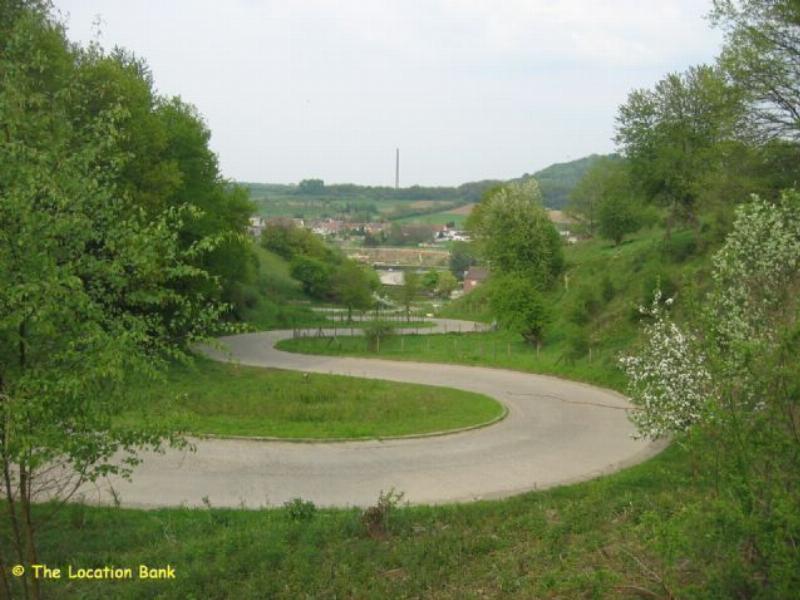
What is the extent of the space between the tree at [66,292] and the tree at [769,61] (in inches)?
724

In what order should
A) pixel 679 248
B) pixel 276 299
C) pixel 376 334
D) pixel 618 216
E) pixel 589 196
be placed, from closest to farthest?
1. pixel 679 248
2. pixel 376 334
3. pixel 618 216
4. pixel 276 299
5. pixel 589 196

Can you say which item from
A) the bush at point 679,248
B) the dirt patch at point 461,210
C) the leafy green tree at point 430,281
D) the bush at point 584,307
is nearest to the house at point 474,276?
the leafy green tree at point 430,281

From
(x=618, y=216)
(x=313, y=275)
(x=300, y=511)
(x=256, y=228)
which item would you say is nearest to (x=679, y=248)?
(x=618, y=216)

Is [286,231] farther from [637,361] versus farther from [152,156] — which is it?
[637,361]

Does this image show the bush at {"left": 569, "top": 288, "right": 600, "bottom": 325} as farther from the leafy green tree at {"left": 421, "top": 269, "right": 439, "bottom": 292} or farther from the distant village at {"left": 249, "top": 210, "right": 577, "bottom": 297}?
the distant village at {"left": 249, "top": 210, "right": 577, "bottom": 297}

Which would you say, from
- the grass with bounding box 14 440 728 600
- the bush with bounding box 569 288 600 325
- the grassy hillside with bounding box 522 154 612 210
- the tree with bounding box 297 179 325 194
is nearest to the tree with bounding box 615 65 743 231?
the bush with bounding box 569 288 600 325

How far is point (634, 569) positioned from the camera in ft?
24.3

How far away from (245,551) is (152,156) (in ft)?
70.8

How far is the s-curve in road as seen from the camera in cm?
1199

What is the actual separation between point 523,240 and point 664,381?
3544cm

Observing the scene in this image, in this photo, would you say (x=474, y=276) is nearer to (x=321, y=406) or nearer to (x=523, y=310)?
(x=523, y=310)

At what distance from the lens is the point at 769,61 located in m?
20.2

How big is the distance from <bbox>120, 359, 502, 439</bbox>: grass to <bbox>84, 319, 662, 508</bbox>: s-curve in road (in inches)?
28.6

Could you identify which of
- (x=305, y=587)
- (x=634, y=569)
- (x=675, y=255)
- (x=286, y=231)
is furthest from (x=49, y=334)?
(x=286, y=231)
